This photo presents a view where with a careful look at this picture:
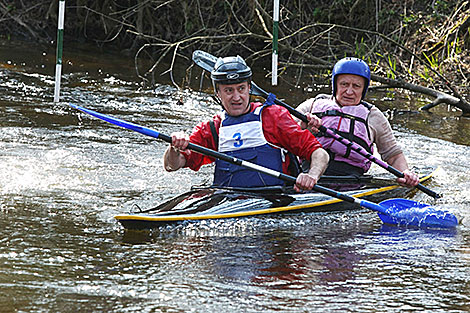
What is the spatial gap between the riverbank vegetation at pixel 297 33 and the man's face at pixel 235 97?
4.38 meters

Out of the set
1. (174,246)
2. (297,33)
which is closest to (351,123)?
(174,246)

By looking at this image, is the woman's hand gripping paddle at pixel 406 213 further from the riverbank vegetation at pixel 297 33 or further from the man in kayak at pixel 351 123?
the riverbank vegetation at pixel 297 33

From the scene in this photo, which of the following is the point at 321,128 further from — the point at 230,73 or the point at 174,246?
the point at 174,246

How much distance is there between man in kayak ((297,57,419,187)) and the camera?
213 inches

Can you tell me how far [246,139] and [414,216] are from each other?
121 cm

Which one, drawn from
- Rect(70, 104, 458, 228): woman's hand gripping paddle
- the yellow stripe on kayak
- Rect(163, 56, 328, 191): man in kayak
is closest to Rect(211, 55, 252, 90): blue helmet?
Rect(163, 56, 328, 191): man in kayak

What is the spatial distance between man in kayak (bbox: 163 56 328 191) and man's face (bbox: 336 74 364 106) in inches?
34.0

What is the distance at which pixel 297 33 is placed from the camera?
10.7 metres

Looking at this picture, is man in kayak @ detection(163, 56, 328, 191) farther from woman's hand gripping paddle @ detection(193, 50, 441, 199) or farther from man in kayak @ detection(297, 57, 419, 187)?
man in kayak @ detection(297, 57, 419, 187)

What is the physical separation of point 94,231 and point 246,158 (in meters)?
1.08

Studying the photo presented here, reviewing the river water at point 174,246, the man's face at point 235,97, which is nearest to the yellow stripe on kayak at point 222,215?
the river water at point 174,246

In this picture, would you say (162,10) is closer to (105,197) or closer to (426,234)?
(105,197)

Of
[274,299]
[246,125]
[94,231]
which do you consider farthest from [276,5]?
[274,299]

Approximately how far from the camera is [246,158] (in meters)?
4.71
